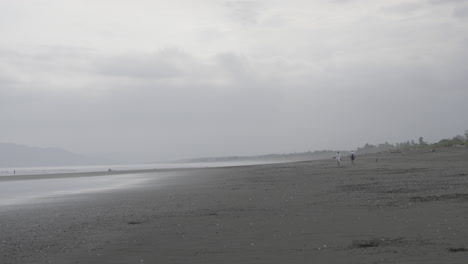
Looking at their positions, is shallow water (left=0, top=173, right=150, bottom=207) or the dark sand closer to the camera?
the dark sand

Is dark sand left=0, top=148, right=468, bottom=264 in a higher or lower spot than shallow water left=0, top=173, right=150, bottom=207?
lower

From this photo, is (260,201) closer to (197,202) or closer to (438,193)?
(197,202)

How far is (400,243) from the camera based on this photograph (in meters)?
8.64

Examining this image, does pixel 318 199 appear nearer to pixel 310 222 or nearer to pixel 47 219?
pixel 310 222

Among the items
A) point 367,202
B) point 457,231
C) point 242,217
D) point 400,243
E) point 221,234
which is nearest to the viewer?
point 400,243

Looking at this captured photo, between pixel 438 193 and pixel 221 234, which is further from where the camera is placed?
pixel 438 193

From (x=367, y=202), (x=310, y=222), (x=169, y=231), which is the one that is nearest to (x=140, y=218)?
(x=169, y=231)

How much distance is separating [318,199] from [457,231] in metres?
7.42

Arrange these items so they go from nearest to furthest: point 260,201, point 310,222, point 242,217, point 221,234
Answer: point 221,234
point 310,222
point 242,217
point 260,201

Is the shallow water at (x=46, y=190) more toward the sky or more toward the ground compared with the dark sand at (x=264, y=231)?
more toward the sky

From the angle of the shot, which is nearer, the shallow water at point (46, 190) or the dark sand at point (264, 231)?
the dark sand at point (264, 231)

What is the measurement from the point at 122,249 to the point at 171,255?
1.43 meters

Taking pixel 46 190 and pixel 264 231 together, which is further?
pixel 46 190

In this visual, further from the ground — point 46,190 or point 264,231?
point 46,190
